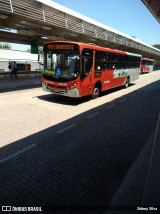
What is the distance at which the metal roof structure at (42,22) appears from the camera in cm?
1449

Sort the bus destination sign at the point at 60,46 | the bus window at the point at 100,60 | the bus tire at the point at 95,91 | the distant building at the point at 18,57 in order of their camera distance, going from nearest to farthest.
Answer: the bus destination sign at the point at 60,46 → the bus window at the point at 100,60 → the bus tire at the point at 95,91 → the distant building at the point at 18,57

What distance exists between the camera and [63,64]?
11.2 meters

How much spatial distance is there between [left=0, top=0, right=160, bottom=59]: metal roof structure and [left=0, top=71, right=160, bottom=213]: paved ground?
24.5 feet

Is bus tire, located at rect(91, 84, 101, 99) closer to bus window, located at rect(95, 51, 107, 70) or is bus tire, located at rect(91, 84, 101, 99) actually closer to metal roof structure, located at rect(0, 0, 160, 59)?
bus window, located at rect(95, 51, 107, 70)

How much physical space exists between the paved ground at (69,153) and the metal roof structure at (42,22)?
7.46 m

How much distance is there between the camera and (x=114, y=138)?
7102 millimetres

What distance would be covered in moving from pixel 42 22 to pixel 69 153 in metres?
13.3

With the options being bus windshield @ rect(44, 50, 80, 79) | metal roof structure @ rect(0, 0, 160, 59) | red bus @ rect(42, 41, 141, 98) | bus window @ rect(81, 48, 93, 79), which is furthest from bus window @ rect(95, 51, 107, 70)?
metal roof structure @ rect(0, 0, 160, 59)

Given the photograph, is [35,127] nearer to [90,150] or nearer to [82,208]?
[90,150]

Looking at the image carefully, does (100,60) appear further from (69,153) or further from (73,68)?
(69,153)

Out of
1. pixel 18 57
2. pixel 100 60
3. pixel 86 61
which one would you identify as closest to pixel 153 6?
pixel 86 61

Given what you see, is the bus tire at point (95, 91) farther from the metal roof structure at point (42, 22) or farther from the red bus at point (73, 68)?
the metal roof structure at point (42, 22)

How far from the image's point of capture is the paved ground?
4.09 m

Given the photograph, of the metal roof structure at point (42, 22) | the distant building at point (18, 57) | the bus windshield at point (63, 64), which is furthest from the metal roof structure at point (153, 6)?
the distant building at point (18, 57)
